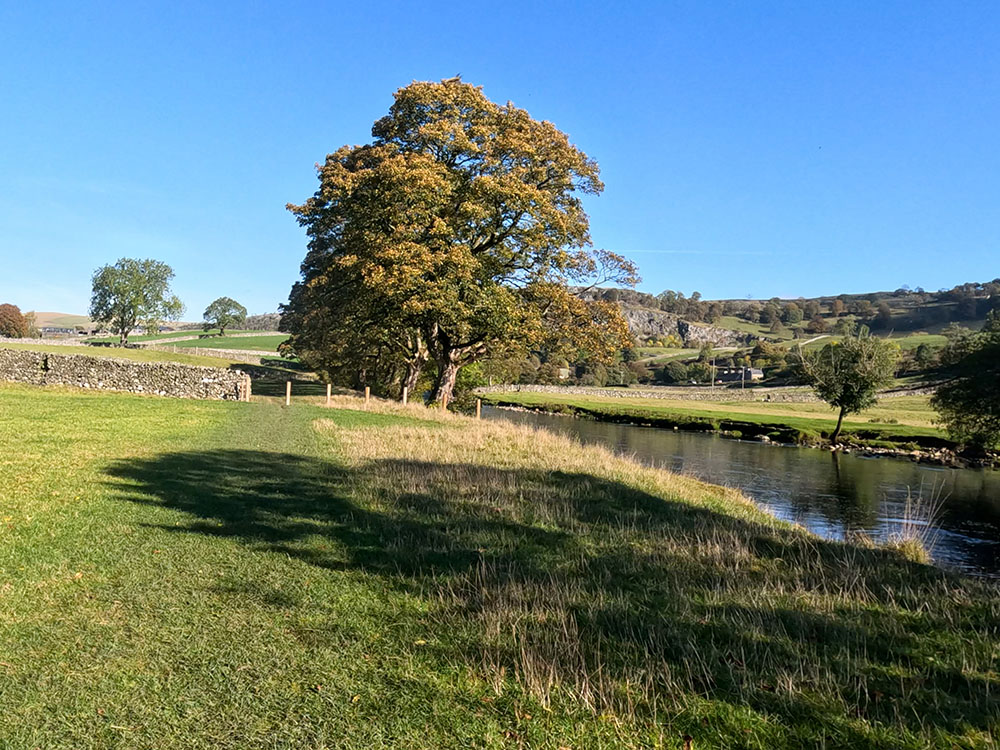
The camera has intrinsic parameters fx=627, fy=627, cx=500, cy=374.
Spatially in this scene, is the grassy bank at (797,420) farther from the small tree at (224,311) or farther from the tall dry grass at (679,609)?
the small tree at (224,311)

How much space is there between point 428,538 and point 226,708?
14.7 ft

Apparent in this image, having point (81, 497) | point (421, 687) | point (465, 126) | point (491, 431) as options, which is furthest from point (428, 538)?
point (465, 126)

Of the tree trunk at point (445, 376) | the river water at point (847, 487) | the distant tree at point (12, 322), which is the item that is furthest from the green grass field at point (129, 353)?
the distant tree at point (12, 322)

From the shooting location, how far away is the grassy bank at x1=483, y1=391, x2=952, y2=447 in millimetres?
49125

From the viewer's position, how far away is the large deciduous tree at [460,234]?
91.6 ft

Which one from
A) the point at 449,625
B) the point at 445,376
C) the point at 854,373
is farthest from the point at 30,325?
the point at 449,625

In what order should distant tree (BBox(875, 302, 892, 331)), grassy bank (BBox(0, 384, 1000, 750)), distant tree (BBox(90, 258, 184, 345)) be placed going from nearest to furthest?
grassy bank (BBox(0, 384, 1000, 750)) < distant tree (BBox(90, 258, 184, 345)) < distant tree (BBox(875, 302, 892, 331))

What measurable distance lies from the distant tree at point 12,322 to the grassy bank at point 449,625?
13232 centimetres

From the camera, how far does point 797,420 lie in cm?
A: 5891

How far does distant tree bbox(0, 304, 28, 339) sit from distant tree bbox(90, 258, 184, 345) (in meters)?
21.4

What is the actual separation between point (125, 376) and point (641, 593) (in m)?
33.7

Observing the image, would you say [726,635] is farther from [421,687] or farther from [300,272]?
[300,272]

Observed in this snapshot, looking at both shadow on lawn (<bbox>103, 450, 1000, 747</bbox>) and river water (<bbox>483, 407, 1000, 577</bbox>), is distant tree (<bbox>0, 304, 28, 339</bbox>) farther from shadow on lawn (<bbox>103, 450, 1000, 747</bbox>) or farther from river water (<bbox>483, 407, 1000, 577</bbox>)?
shadow on lawn (<bbox>103, 450, 1000, 747</bbox>)

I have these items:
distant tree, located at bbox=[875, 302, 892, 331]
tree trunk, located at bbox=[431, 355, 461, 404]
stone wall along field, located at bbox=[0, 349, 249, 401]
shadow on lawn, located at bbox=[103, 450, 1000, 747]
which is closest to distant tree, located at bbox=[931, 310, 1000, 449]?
shadow on lawn, located at bbox=[103, 450, 1000, 747]
